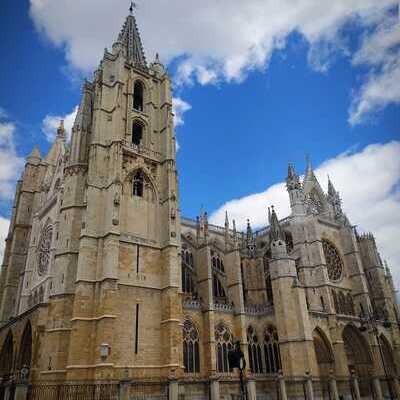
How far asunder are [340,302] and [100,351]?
73.9 feet

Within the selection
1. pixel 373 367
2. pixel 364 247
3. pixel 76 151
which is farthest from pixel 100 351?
pixel 364 247

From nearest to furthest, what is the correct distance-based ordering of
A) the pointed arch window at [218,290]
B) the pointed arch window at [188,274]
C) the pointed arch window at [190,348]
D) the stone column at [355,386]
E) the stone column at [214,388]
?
the stone column at [214,388]
the stone column at [355,386]
the pointed arch window at [190,348]
the pointed arch window at [188,274]
the pointed arch window at [218,290]

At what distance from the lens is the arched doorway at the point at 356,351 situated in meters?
32.2

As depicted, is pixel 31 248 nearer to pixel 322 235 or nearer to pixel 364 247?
pixel 322 235

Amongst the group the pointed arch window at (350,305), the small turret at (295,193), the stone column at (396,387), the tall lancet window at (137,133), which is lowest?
the stone column at (396,387)

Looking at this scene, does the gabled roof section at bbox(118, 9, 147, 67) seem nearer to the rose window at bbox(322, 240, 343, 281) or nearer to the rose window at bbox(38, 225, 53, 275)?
the rose window at bbox(38, 225, 53, 275)

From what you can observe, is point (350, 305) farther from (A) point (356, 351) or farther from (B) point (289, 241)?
(B) point (289, 241)

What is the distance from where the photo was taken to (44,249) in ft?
98.1

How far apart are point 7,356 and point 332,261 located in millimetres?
28691

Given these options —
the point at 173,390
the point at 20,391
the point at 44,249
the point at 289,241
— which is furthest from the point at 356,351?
the point at 20,391

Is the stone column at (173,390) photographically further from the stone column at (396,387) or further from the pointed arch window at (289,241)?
the stone column at (396,387)

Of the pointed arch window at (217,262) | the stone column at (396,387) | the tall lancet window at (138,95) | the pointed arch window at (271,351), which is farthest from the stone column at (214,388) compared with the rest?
the tall lancet window at (138,95)

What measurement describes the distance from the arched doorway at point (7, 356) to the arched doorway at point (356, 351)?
26271 millimetres

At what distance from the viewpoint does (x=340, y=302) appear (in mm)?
34031
